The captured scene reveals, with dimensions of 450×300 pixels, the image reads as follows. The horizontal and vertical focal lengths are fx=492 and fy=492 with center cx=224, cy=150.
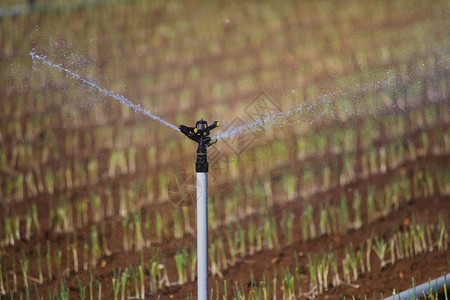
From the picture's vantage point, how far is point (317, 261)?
102cm

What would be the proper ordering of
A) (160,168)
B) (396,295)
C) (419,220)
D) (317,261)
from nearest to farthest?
1. (396,295)
2. (317,261)
3. (419,220)
4. (160,168)

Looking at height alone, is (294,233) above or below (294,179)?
below

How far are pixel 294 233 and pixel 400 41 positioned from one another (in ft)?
1.94

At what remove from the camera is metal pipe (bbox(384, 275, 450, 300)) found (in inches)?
34.2

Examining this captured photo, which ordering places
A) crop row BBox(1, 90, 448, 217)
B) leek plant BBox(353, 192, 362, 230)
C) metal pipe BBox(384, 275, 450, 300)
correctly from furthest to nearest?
crop row BBox(1, 90, 448, 217)
leek plant BBox(353, 192, 362, 230)
metal pipe BBox(384, 275, 450, 300)

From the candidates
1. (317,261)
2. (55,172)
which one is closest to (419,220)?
(317,261)

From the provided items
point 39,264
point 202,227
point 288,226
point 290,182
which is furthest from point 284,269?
point 39,264

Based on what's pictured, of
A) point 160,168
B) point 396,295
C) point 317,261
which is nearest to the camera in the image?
point 396,295

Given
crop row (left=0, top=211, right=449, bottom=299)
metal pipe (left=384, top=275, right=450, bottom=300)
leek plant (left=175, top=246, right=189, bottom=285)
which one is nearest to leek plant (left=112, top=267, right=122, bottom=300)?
crop row (left=0, top=211, right=449, bottom=299)

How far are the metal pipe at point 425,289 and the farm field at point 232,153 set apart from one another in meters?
0.07

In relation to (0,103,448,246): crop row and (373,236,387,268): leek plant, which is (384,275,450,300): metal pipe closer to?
(373,236,387,268): leek plant

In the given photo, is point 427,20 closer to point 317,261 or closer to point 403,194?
point 403,194

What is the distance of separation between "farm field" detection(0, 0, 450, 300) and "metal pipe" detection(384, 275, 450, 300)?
0.07 metres

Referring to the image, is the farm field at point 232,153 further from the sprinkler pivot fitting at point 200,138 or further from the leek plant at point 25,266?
the sprinkler pivot fitting at point 200,138
